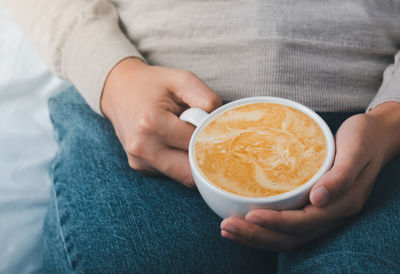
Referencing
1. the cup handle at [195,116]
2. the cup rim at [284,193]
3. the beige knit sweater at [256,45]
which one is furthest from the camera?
the beige knit sweater at [256,45]

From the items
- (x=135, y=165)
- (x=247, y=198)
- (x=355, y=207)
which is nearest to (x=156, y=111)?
(x=135, y=165)

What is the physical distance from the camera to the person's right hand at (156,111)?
67 cm

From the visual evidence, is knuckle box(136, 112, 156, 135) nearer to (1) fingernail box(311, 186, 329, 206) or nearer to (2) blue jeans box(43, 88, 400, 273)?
(2) blue jeans box(43, 88, 400, 273)

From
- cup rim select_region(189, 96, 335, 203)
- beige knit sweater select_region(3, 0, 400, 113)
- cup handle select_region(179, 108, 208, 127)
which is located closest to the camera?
cup rim select_region(189, 96, 335, 203)

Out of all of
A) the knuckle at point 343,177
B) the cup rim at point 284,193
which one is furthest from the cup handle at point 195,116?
the knuckle at point 343,177

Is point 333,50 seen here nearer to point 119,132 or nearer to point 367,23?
point 367,23

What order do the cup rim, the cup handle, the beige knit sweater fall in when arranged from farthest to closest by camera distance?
the beige knit sweater < the cup handle < the cup rim

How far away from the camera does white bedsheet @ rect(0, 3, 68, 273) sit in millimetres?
828

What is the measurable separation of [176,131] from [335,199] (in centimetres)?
28

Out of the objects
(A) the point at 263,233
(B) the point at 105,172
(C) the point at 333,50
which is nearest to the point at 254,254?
(A) the point at 263,233

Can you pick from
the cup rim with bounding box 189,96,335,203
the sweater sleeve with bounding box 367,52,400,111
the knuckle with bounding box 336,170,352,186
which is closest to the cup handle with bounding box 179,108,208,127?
the cup rim with bounding box 189,96,335,203

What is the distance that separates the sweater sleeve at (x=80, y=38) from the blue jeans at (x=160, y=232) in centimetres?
18

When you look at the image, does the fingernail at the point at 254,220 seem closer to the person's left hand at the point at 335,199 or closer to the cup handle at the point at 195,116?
the person's left hand at the point at 335,199

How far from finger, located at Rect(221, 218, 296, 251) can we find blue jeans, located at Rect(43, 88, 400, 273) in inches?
2.0
